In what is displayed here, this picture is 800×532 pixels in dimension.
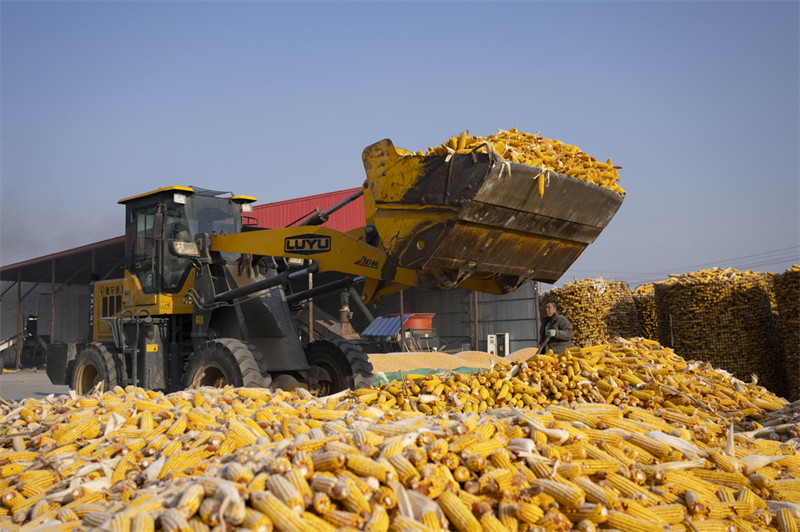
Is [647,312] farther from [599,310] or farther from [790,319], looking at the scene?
[790,319]

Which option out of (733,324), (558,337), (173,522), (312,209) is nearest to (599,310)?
(733,324)

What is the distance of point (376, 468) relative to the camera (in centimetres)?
338

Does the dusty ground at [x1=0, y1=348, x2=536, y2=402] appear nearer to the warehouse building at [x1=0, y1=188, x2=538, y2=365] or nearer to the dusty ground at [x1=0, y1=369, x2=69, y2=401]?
the dusty ground at [x1=0, y1=369, x2=69, y2=401]

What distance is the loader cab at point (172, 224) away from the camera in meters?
9.91

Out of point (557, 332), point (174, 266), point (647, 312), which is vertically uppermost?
point (174, 266)

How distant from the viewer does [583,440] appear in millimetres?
4250

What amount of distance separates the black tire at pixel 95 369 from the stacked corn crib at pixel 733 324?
405 inches

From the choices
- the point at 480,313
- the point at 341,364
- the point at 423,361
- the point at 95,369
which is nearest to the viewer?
the point at 341,364

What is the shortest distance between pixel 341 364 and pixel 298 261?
1782 mm

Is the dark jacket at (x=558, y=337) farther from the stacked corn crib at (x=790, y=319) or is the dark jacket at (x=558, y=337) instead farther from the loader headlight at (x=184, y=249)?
the loader headlight at (x=184, y=249)

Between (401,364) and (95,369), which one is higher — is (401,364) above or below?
below

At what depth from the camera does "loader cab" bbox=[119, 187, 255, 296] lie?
9.91 m

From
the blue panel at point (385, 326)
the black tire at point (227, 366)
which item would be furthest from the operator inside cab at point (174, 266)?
the blue panel at point (385, 326)

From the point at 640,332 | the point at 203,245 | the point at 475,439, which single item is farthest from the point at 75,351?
the point at 640,332
